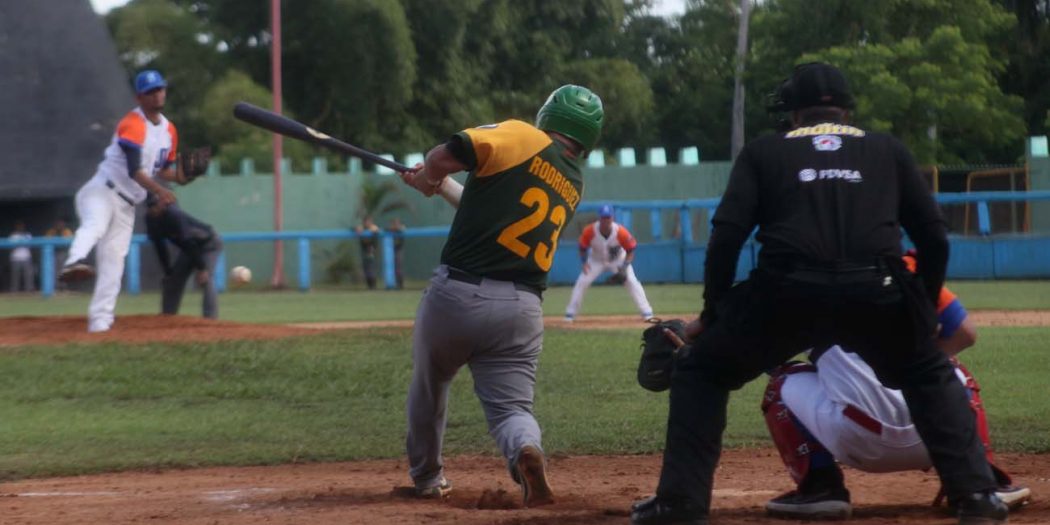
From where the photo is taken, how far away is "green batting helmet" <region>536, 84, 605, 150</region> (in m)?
6.53

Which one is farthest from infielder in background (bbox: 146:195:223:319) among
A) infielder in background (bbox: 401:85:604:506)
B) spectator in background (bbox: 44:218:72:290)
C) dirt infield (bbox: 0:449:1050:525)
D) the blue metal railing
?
spectator in background (bbox: 44:218:72:290)

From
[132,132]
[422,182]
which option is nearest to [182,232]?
[132,132]

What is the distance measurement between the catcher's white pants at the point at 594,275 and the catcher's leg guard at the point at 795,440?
1289 centimetres

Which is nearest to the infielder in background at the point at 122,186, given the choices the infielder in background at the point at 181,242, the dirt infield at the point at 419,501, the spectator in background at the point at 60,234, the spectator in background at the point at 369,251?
the infielder in background at the point at 181,242

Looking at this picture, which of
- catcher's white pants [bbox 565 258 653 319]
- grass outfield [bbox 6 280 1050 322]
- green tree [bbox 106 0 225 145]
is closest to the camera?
catcher's white pants [bbox 565 258 653 319]

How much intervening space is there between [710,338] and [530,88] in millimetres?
47354

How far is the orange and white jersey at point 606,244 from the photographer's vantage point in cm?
2236

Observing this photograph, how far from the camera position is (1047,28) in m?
36.6

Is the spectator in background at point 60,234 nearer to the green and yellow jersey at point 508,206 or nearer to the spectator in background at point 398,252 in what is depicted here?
the spectator in background at point 398,252

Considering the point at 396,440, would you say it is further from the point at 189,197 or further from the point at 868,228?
the point at 189,197

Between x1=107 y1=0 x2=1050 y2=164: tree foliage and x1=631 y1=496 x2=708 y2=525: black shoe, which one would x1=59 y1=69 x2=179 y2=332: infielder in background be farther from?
x1=107 y1=0 x2=1050 y2=164: tree foliage

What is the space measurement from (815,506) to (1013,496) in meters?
0.82

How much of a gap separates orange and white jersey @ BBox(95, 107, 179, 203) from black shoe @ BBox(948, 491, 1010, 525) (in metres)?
8.24

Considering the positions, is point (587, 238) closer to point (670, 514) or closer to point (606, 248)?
point (606, 248)
